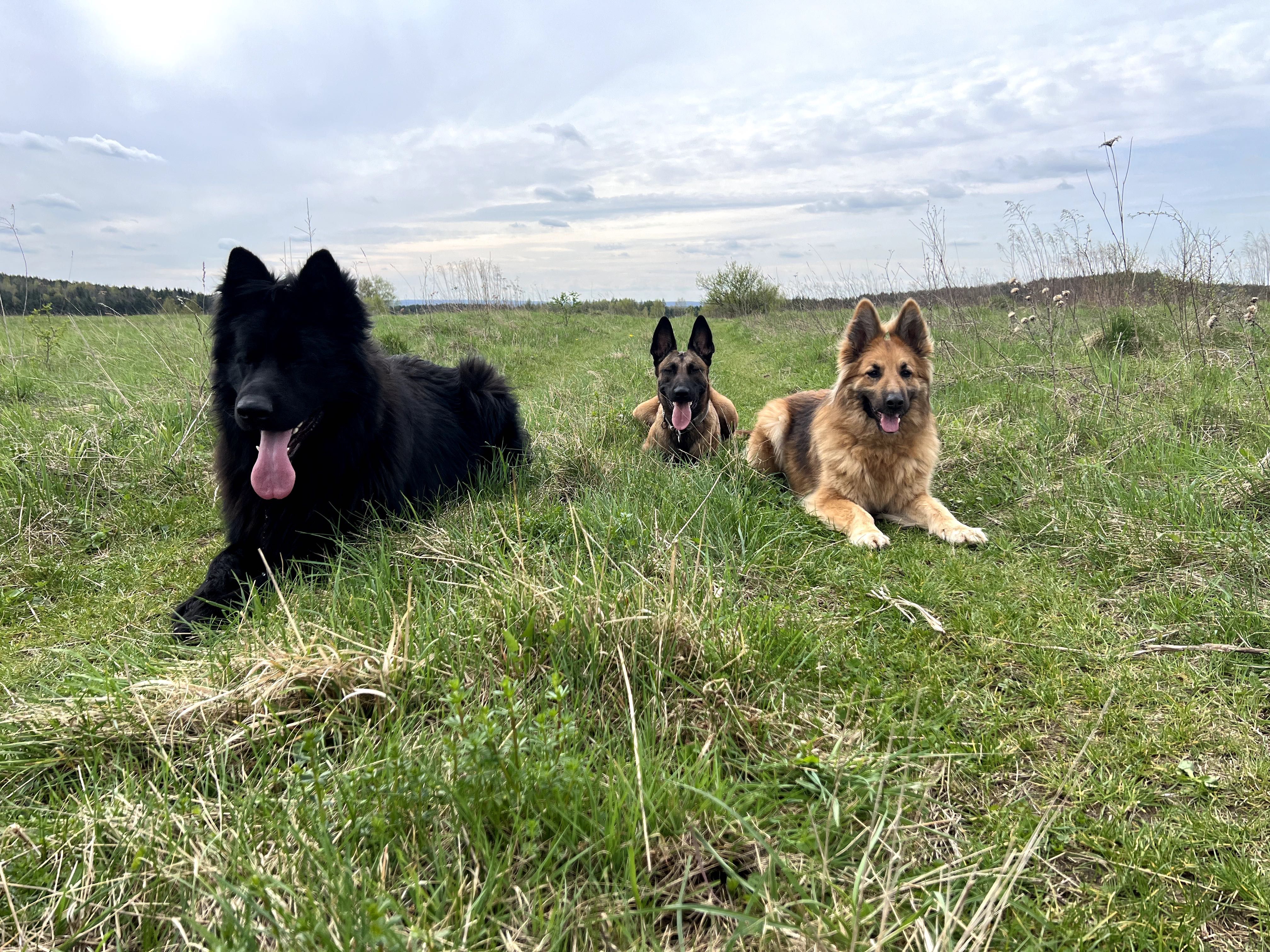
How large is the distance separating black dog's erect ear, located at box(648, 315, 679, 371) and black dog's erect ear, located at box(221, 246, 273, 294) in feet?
10.9

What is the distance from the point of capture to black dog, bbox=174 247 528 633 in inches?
113

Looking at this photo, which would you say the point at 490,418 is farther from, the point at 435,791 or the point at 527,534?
the point at 435,791

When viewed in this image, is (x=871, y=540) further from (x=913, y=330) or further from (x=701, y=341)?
(x=701, y=341)

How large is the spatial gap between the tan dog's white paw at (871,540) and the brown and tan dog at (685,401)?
1.77m

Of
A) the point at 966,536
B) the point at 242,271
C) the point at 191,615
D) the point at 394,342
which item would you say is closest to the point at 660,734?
the point at 191,615

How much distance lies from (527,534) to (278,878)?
6.77ft

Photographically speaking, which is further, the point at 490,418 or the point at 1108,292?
the point at 1108,292

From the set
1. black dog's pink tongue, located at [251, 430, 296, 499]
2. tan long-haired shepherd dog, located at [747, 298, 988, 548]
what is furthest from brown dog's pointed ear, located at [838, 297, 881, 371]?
black dog's pink tongue, located at [251, 430, 296, 499]

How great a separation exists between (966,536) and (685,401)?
7.90 feet

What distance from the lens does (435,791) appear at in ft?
4.51

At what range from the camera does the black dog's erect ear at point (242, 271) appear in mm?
2922

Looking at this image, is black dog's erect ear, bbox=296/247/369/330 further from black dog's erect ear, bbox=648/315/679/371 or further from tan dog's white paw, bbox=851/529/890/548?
black dog's erect ear, bbox=648/315/679/371

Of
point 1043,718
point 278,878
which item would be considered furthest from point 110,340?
point 1043,718

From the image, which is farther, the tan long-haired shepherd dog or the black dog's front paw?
the tan long-haired shepherd dog
